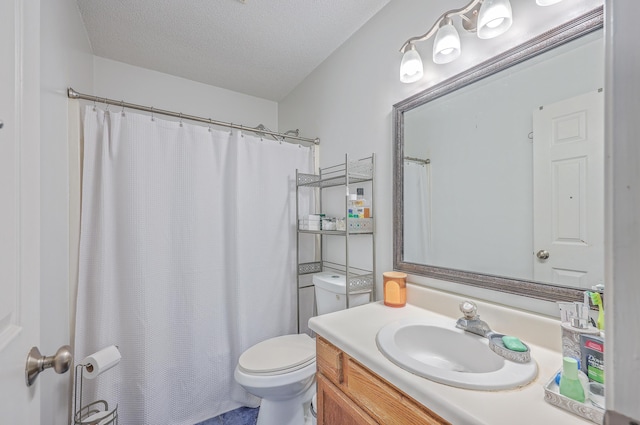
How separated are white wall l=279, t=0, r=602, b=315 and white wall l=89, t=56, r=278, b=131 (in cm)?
59

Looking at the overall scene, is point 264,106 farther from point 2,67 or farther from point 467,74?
point 2,67

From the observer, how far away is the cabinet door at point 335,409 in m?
0.84

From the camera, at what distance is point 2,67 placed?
18.1 inches

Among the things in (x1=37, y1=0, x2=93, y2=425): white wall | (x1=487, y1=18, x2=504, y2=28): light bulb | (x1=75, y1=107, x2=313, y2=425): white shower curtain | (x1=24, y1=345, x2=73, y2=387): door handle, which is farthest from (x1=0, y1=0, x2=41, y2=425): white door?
(x1=487, y1=18, x2=504, y2=28): light bulb

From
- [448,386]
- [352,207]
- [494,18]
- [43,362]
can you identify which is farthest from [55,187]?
[494,18]

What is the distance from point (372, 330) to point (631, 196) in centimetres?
88

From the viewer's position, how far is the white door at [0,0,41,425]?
17.9 inches

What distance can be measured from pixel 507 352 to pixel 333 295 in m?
0.96

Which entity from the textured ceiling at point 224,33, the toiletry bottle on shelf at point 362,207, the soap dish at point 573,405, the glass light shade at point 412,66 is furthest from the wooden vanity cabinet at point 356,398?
the textured ceiling at point 224,33

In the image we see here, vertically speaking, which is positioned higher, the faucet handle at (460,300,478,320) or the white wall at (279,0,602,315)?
the white wall at (279,0,602,315)

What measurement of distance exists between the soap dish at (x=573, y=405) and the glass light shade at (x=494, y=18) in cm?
111

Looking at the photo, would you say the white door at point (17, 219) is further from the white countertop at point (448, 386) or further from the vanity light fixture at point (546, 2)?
the vanity light fixture at point (546, 2)

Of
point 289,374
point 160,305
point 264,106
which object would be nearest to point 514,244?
point 289,374

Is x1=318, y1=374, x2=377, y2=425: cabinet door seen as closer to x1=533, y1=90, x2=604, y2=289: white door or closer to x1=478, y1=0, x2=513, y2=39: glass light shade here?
x1=533, y1=90, x2=604, y2=289: white door
